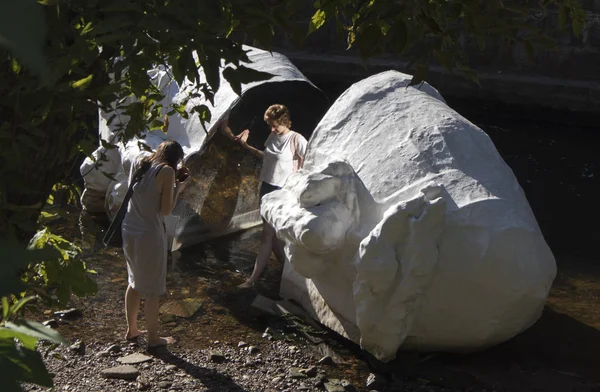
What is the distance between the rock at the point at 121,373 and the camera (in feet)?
17.3

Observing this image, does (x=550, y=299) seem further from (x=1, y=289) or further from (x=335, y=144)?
(x=1, y=289)

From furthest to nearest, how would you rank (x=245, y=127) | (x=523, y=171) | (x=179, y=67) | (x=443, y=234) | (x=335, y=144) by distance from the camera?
(x=523, y=171) → (x=245, y=127) → (x=335, y=144) → (x=443, y=234) → (x=179, y=67)

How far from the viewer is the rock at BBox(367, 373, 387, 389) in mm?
5359

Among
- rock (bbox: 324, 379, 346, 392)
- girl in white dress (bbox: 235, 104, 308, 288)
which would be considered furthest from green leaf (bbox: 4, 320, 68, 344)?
girl in white dress (bbox: 235, 104, 308, 288)

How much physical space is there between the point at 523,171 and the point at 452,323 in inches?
233

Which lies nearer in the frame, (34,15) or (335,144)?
(34,15)

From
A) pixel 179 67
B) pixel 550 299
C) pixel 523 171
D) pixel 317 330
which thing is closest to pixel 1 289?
pixel 179 67

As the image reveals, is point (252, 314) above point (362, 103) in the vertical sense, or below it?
below

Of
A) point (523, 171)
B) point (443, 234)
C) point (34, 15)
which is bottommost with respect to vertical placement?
point (523, 171)

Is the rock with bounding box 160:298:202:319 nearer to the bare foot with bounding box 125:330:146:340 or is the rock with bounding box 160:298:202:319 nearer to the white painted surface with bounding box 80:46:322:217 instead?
the bare foot with bounding box 125:330:146:340

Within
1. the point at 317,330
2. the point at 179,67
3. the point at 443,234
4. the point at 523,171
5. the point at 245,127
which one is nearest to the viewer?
the point at 179,67

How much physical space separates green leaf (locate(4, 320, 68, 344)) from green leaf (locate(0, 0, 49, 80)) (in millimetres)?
326

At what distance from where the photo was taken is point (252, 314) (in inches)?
254

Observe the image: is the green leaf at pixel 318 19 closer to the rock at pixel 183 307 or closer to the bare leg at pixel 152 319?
the bare leg at pixel 152 319
